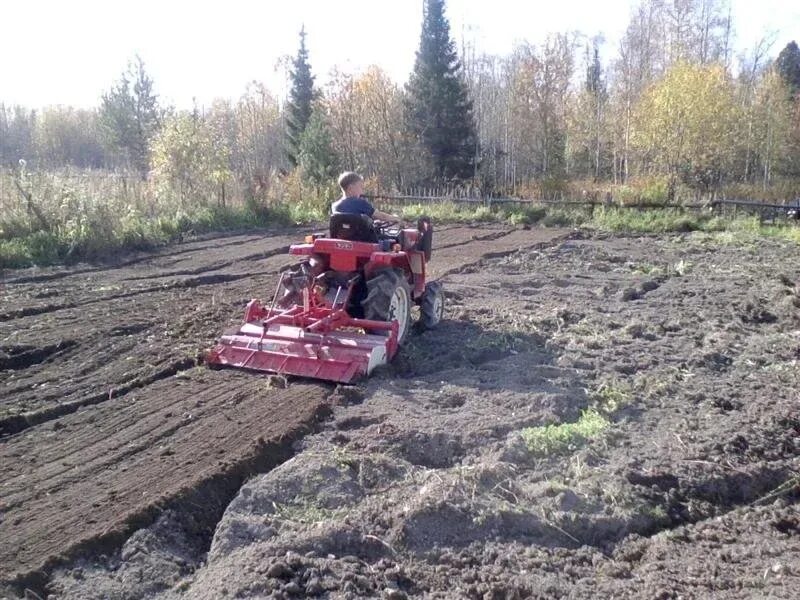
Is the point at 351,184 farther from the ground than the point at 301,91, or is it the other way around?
the point at 301,91

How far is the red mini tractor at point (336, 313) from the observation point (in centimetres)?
712

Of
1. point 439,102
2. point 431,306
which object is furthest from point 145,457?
point 439,102

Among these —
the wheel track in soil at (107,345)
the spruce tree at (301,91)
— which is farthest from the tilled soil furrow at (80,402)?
the spruce tree at (301,91)

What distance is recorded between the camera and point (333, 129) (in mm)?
39094

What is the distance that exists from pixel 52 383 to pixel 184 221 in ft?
41.4

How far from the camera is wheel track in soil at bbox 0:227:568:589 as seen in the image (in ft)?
14.5

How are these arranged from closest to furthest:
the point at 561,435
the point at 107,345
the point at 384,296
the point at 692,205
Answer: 1. the point at 561,435
2. the point at 384,296
3. the point at 107,345
4. the point at 692,205

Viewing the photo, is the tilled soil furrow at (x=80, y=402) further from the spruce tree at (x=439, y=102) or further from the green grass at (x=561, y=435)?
the spruce tree at (x=439, y=102)

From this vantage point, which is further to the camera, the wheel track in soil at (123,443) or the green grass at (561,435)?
the green grass at (561,435)

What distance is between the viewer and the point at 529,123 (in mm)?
44719

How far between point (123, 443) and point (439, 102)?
3220 cm

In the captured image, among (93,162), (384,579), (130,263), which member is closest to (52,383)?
(384,579)

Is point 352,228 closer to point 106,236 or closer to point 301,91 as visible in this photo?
point 106,236

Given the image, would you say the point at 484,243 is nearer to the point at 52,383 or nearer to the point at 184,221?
the point at 184,221
